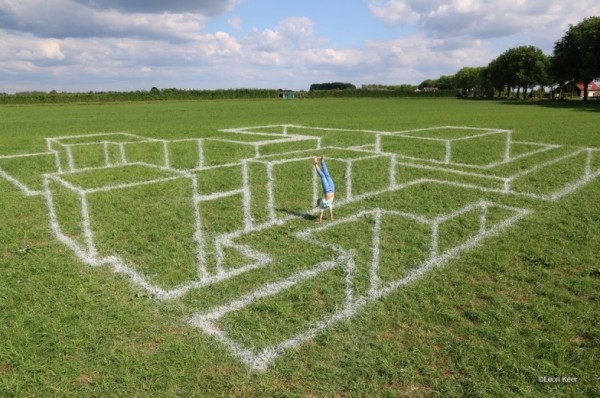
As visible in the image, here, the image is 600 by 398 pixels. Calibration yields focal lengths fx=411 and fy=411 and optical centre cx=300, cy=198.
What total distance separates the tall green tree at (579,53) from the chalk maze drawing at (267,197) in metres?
43.5

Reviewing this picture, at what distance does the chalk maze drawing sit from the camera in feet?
15.2

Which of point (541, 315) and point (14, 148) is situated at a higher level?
point (14, 148)

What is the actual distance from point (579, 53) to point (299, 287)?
63115 millimetres

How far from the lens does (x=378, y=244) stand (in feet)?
18.8

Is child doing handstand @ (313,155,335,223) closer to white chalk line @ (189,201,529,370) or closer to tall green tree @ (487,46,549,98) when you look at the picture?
white chalk line @ (189,201,529,370)

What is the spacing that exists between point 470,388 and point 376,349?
78cm

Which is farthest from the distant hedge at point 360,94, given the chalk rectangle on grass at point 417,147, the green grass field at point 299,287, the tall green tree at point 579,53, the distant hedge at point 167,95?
the green grass field at point 299,287

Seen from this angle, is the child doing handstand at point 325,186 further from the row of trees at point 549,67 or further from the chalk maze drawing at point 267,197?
→ the row of trees at point 549,67

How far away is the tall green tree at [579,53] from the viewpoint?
156 ft

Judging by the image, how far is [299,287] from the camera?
457cm

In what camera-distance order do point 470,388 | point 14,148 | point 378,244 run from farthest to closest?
point 14,148 < point 378,244 < point 470,388

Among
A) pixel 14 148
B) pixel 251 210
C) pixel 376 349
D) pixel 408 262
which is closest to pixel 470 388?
pixel 376 349

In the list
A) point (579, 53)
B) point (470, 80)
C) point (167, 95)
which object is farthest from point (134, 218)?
point (470, 80)

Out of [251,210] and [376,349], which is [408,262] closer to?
[376,349]
